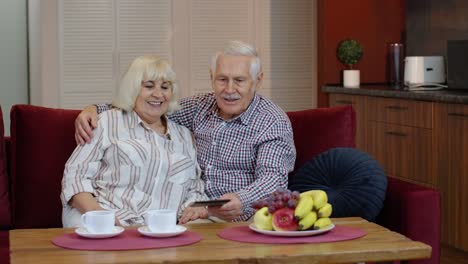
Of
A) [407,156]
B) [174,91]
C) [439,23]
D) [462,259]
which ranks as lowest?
[462,259]

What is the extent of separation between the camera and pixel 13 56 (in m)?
7.27

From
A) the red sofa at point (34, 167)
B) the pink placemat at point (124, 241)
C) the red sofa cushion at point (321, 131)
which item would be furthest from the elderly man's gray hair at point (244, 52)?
the pink placemat at point (124, 241)

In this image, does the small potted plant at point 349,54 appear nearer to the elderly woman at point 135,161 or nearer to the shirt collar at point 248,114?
the shirt collar at point 248,114

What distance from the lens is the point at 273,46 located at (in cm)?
713

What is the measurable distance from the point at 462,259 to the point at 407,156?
801 mm

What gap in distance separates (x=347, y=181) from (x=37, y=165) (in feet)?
3.93

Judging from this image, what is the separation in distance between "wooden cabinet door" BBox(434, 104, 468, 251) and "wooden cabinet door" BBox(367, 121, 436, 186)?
0.40ft

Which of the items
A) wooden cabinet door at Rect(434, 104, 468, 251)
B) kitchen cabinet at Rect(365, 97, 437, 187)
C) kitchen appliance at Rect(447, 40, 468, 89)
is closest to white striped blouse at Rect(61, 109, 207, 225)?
wooden cabinet door at Rect(434, 104, 468, 251)

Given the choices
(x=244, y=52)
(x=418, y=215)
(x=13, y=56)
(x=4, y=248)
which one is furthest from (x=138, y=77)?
(x=13, y=56)

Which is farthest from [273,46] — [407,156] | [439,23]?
[407,156]

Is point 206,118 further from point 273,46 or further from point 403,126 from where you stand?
point 273,46

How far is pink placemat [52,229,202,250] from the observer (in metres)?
2.49

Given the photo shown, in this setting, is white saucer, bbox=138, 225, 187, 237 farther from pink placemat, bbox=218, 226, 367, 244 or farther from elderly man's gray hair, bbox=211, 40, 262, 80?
elderly man's gray hair, bbox=211, 40, 262, 80

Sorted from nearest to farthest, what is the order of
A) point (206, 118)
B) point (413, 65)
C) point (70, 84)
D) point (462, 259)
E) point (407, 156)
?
point (206, 118) → point (462, 259) → point (407, 156) → point (413, 65) → point (70, 84)
